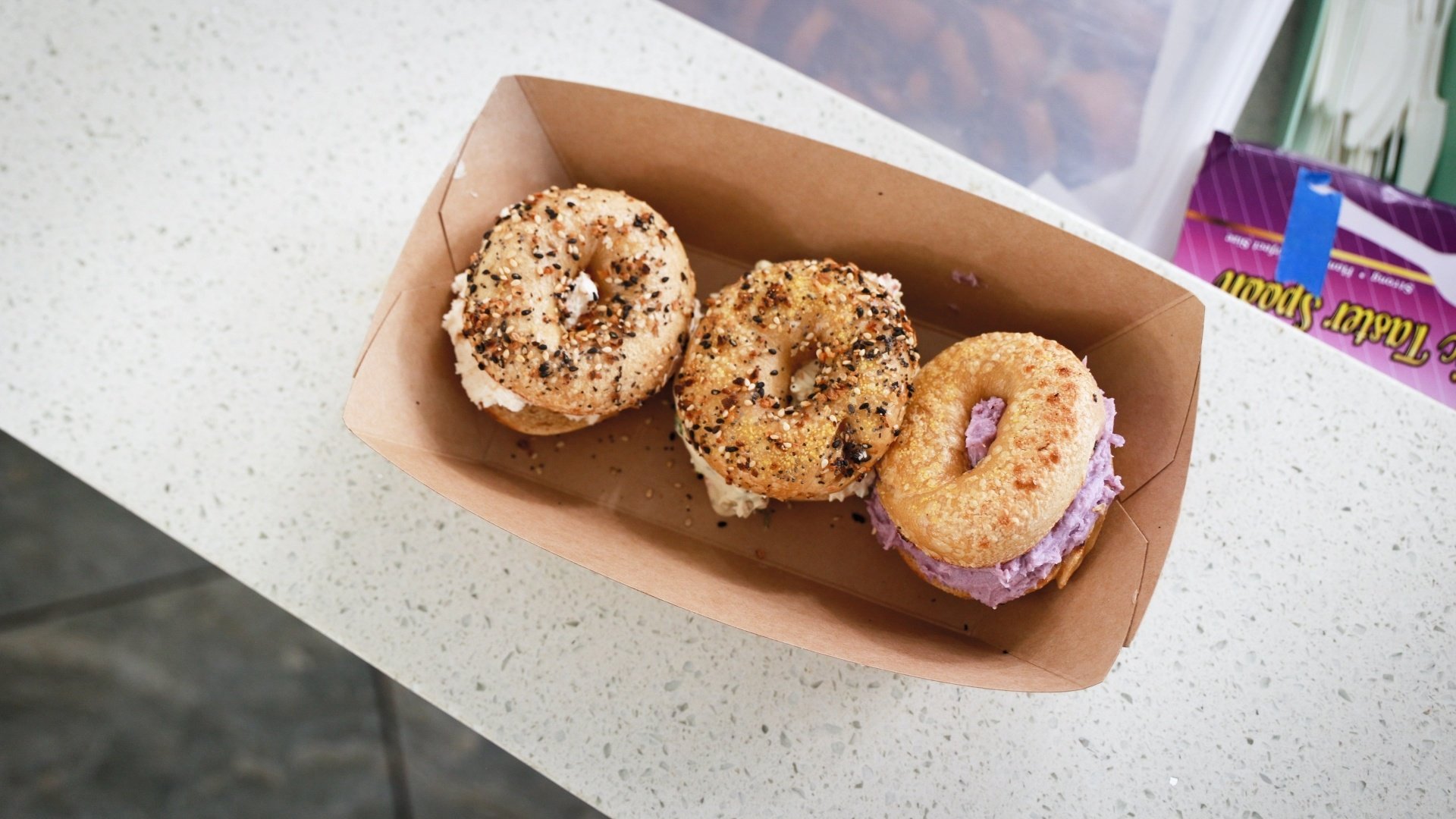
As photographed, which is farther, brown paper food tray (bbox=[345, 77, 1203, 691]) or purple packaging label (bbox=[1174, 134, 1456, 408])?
purple packaging label (bbox=[1174, 134, 1456, 408])

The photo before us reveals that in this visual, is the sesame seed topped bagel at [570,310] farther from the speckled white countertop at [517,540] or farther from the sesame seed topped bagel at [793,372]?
the speckled white countertop at [517,540]

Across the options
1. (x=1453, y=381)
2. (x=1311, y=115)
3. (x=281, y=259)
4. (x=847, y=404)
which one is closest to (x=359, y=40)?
(x=281, y=259)

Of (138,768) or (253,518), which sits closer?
(253,518)

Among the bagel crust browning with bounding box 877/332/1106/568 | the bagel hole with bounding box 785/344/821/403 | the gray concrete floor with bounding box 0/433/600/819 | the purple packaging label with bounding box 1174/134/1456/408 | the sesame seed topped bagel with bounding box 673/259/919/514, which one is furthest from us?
the gray concrete floor with bounding box 0/433/600/819

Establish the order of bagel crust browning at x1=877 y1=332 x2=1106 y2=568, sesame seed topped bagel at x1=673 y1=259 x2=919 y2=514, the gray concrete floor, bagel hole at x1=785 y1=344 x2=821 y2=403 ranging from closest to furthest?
bagel crust browning at x1=877 y1=332 x2=1106 y2=568 < sesame seed topped bagel at x1=673 y1=259 x2=919 y2=514 < bagel hole at x1=785 y1=344 x2=821 y2=403 < the gray concrete floor

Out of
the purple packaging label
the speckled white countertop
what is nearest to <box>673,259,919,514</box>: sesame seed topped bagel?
the speckled white countertop

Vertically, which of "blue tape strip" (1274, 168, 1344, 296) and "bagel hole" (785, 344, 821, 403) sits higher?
"blue tape strip" (1274, 168, 1344, 296)

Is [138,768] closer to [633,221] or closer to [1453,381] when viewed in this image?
[633,221]

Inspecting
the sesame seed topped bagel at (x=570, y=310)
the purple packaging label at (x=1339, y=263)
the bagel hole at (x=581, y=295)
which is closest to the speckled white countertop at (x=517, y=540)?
the sesame seed topped bagel at (x=570, y=310)

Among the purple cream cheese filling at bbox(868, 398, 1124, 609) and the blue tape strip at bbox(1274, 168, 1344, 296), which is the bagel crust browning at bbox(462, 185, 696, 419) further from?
the blue tape strip at bbox(1274, 168, 1344, 296)
